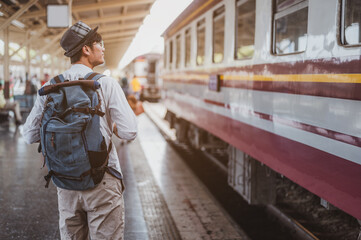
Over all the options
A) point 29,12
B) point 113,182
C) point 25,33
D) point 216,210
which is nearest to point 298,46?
point 216,210

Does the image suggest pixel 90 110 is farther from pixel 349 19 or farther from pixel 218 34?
pixel 218 34

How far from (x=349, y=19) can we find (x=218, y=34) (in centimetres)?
397

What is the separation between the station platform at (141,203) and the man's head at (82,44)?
1687 mm

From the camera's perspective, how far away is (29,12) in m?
10.8

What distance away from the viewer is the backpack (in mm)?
2309

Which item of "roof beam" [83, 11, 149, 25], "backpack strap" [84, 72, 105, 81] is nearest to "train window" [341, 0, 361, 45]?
"backpack strap" [84, 72, 105, 81]

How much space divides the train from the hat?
67.2 inches

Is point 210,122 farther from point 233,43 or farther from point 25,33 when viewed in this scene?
point 25,33

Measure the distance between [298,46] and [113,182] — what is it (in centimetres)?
432

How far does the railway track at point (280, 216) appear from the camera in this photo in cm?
484

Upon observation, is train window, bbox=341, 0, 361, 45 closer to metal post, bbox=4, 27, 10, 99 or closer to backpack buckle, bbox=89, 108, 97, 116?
backpack buckle, bbox=89, 108, 97, 116

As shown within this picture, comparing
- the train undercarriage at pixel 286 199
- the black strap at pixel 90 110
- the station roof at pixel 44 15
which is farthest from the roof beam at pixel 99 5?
the black strap at pixel 90 110

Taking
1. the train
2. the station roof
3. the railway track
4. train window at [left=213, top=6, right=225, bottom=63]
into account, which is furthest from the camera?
the station roof

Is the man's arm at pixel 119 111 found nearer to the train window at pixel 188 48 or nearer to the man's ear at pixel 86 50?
the man's ear at pixel 86 50
